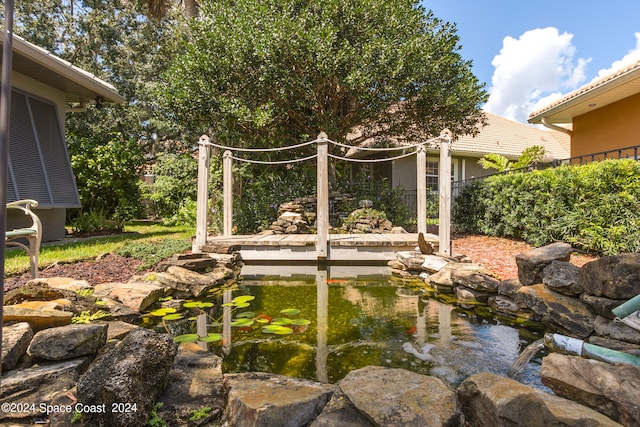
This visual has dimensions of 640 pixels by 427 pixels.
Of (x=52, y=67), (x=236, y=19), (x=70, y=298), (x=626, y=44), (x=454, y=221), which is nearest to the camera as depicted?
(x=70, y=298)

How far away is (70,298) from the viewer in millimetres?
3010

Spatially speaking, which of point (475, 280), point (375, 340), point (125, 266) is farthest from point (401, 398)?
point (125, 266)

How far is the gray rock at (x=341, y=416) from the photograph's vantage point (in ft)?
5.46

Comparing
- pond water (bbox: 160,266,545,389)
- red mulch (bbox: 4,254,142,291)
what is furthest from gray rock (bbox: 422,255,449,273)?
red mulch (bbox: 4,254,142,291)

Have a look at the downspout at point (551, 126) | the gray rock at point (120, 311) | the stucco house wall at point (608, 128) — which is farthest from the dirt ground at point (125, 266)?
the downspout at point (551, 126)

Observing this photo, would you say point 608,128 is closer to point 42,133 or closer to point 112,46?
point 42,133

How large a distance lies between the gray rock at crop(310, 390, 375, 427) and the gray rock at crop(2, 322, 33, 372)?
177cm

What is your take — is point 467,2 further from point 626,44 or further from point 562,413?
point 562,413

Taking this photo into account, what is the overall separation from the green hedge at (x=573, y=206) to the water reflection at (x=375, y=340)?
3.27 m

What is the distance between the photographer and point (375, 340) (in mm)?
2947

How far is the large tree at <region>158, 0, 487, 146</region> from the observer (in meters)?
7.52

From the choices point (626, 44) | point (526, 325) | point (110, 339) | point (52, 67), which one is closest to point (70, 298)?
point (110, 339)

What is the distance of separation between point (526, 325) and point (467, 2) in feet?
29.2

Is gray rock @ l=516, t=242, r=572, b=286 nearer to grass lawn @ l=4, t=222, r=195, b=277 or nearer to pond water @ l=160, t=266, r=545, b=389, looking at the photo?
pond water @ l=160, t=266, r=545, b=389
